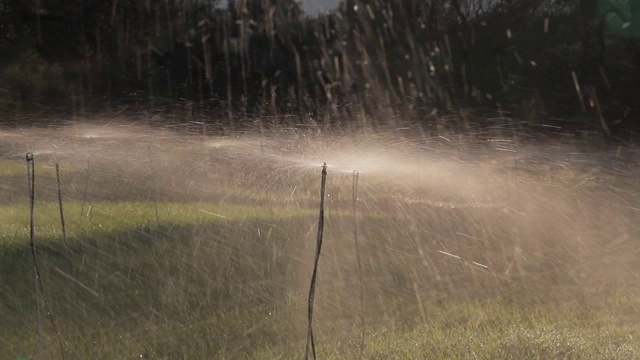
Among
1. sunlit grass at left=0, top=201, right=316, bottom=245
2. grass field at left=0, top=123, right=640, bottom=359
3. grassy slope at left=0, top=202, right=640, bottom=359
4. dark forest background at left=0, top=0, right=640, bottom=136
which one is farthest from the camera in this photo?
dark forest background at left=0, top=0, right=640, bottom=136

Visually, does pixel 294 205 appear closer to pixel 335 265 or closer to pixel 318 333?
pixel 335 265

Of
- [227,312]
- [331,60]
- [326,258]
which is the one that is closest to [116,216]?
[326,258]

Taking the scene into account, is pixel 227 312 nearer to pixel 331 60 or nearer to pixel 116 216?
pixel 116 216

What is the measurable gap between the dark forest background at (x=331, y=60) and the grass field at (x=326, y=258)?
8.51 m

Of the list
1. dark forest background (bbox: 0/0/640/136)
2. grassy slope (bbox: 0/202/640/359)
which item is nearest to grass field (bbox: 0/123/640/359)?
grassy slope (bbox: 0/202/640/359)

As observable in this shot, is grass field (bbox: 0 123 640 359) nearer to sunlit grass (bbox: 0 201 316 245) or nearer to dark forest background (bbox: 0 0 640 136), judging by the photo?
sunlit grass (bbox: 0 201 316 245)

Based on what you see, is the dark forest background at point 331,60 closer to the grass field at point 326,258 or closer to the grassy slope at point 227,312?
the grass field at point 326,258

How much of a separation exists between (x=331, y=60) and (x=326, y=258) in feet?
60.0

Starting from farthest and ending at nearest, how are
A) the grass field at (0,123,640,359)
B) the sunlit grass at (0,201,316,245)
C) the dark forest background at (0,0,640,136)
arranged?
1. the dark forest background at (0,0,640,136)
2. the sunlit grass at (0,201,316,245)
3. the grass field at (0,123,640,359)

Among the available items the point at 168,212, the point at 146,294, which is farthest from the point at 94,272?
the point at 168,212

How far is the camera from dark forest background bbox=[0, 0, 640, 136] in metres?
23.2

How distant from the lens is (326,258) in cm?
916

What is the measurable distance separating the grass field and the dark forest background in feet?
27.9

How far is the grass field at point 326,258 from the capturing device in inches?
253
